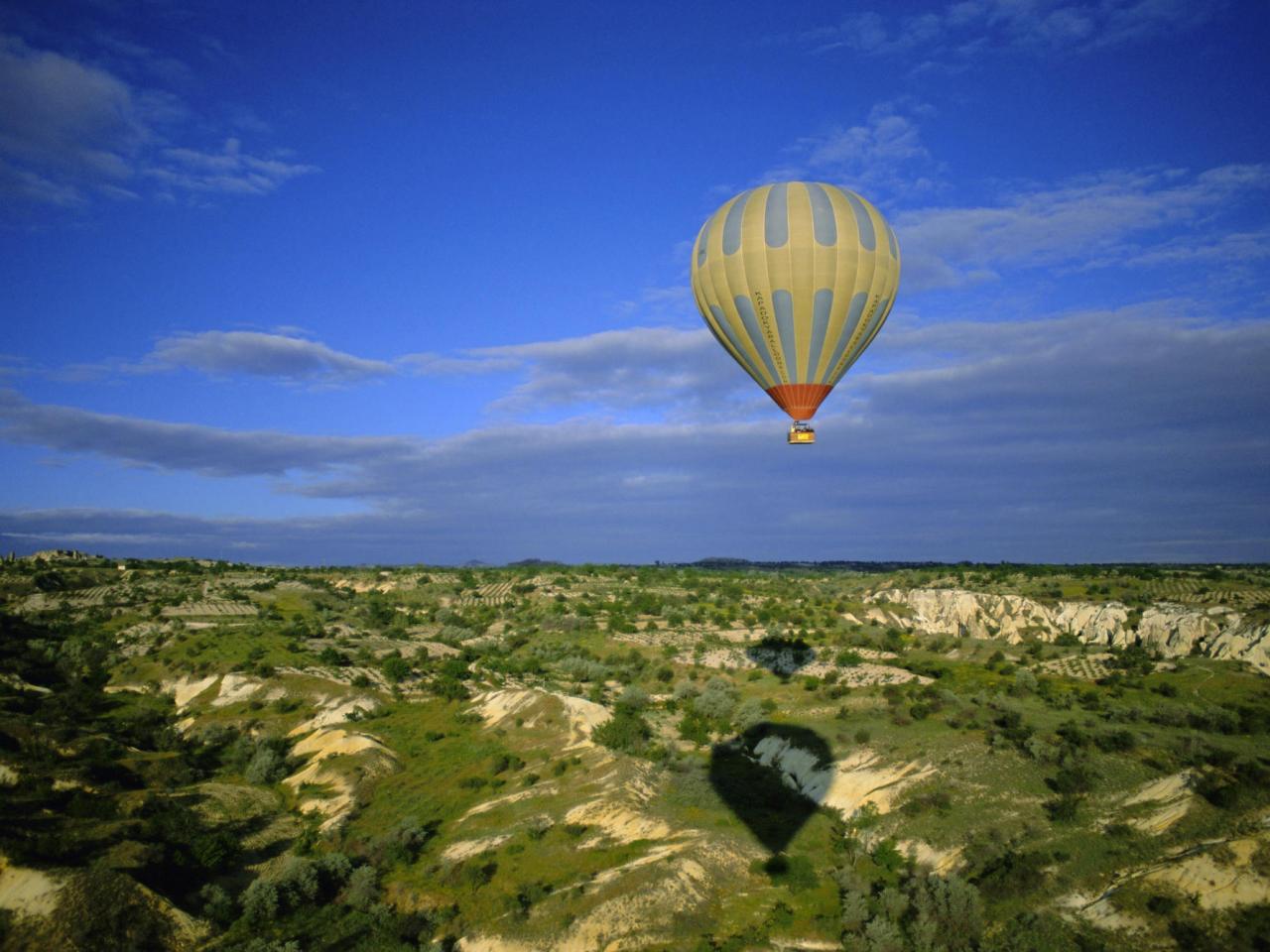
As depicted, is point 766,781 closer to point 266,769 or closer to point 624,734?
point 624,734

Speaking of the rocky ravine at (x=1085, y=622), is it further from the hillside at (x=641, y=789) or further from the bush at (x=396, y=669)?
the bush at (x=396, y=669)

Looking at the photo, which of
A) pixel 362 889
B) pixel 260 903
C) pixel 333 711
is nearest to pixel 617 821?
pixel 362 889

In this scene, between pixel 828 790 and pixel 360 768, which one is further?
pixel 360 768

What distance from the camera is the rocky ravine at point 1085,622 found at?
4934 centimetres

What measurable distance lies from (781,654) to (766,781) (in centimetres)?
2063

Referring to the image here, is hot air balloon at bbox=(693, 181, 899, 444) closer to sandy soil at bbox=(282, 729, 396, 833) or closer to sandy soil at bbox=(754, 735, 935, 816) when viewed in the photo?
sandy soil at bbox=(754, 735, 935, 816)

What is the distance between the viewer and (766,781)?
104ft

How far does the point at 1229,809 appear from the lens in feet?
73.6

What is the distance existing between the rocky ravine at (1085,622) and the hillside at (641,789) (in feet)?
1.11

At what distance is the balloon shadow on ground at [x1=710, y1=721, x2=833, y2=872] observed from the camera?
90.0ft

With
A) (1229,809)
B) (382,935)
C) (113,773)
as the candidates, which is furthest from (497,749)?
(1229,809)

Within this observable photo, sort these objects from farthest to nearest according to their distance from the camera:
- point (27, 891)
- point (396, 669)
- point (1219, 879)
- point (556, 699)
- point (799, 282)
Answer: point (396, 669) → point (556, 699) → point (799, 282) → point (27, 891) → point (1219, 879)

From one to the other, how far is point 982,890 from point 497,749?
20912 mm

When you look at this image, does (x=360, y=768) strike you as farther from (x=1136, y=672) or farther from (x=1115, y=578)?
(x=1115, y=578)
